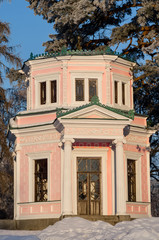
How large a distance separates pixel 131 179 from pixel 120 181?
→ 3.02 m

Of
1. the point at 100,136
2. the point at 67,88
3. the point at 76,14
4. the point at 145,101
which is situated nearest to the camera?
the point at 100,136

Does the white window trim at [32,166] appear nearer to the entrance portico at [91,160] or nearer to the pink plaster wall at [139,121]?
the entrance portico at [91,160]

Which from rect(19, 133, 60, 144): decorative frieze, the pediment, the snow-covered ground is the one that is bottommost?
the snow-covered ground

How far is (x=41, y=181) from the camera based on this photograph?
28.7 metres

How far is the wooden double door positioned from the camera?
2778 cm

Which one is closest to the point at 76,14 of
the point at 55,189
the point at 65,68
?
the point at 65,68

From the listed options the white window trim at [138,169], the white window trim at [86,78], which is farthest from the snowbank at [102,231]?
the white window trim at [86,78]

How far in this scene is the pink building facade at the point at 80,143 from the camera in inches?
1048

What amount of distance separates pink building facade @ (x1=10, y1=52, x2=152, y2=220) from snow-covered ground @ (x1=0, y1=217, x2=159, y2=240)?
881cm

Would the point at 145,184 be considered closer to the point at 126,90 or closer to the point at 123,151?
the point at 123,151

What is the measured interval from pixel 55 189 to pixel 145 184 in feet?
16.6

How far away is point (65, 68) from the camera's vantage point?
2969 cm

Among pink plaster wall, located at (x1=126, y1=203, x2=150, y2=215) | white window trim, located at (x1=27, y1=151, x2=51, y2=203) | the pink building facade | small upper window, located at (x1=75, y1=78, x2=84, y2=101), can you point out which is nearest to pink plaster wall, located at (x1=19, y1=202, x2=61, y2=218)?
the pink building facade

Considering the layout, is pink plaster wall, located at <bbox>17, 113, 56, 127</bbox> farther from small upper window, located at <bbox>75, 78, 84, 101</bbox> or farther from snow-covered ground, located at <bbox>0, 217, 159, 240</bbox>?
snow-covered ground, located at <bbox>0, 217, 159, 240</bbox>
